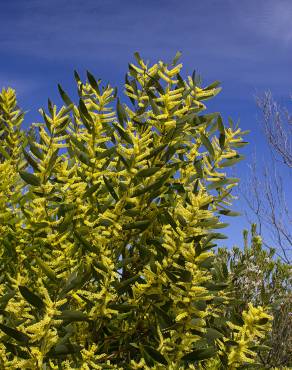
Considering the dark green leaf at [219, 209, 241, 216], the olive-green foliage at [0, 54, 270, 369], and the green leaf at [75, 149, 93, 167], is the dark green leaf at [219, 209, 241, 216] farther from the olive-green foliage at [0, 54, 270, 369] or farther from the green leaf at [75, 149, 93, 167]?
the green leaf at [75, 149, 93, 167]

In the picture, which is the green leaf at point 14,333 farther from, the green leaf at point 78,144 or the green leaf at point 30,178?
the green leaf at point 78,144

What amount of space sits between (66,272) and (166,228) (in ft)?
1.45

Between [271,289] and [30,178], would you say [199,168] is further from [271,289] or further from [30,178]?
[271,289]

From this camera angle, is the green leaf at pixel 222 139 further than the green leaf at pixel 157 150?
Yes

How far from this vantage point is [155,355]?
6.78ft

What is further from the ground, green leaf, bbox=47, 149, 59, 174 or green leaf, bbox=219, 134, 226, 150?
green leaf, bbox=219, 134, 226, 150

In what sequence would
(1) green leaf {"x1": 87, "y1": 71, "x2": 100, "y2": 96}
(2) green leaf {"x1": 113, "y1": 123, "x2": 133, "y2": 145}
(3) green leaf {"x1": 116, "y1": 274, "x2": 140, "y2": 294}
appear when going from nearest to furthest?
(3) green leaf {"x1": 116, "y1": 274, "x2": 140, "y2": 294} → (2) green leaf {"x1": 113, "y1": 123, "x2": 133, "y2": 145} → (1) green leaf {"x1": 87, "y1": 71, "x2": 100, "y2": 96}

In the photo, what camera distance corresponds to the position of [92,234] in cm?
234

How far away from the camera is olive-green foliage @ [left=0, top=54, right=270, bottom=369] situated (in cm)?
208

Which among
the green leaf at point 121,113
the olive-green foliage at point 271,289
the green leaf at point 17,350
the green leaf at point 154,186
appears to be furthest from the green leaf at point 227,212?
the olive-green foliage at point 271,289

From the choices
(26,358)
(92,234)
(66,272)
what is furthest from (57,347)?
(92,234)

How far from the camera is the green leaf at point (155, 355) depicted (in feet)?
6.73

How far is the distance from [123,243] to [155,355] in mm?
486

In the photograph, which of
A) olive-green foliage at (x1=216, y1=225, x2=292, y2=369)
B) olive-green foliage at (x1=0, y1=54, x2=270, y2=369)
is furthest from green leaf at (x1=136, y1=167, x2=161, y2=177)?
olive-green foliage at (x1=216, y1=225, x2=292, y2=369)
